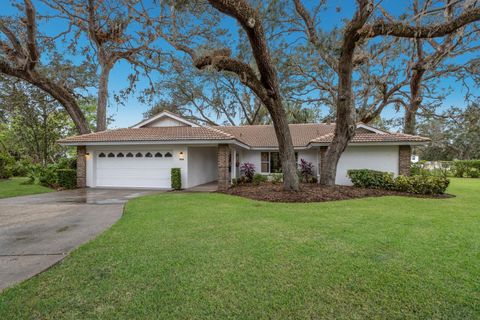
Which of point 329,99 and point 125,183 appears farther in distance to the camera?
point 329,99

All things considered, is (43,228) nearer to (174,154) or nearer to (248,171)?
(174,154)

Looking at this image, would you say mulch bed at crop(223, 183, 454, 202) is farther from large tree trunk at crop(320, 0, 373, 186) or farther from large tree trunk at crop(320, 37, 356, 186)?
large tree trunk at crop(320, 0, 373, 186)

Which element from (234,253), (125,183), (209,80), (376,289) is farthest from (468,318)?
(209,80)

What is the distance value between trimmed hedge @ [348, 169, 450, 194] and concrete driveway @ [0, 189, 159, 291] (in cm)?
1113

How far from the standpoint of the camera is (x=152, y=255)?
13.9 ft

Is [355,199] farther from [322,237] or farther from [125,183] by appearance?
[125,183]

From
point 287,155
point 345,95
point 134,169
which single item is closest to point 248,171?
point 287,155

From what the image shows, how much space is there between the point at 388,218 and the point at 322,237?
111 inches

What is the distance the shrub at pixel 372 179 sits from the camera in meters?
12.1

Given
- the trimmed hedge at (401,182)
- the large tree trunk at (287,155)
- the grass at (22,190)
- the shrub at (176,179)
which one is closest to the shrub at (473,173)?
the trimmed hedge at (401,182)

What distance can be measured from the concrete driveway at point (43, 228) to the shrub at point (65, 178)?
3.67 m

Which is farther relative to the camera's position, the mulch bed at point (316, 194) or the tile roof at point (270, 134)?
the tile roof at point (270, 134)

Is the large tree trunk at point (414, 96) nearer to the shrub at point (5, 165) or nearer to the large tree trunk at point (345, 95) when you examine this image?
the large tree trunk at point (345, 95)

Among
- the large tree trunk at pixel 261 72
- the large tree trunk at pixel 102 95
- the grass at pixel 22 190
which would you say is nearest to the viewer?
the large tree trunk at pixel 261 72
